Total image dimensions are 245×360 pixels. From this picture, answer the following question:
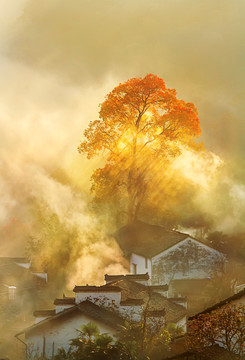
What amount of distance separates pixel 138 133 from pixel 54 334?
27.2m

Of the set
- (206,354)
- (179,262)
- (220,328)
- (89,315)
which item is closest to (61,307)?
(89,315)

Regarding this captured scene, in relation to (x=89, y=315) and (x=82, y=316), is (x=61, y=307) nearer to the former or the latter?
(x=82, y=316)

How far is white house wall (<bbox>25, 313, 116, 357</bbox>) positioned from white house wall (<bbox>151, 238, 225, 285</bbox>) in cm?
1813

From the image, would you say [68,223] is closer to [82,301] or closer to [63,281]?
[63,281]

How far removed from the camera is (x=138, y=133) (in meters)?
50.4

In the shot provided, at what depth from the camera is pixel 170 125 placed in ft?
169

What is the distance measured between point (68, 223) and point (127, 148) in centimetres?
914

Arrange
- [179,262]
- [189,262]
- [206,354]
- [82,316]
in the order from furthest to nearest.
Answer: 1. [189,262]
2. [179,262]
3. [82,316]
4. [206,354]

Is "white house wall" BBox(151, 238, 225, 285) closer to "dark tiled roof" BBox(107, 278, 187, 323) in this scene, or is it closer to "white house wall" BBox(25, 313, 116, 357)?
"dark tiled roof" BBox(107, 278, 187, 323)

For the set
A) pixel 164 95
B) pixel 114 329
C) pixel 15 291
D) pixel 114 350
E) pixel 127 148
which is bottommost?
pixel 114 350

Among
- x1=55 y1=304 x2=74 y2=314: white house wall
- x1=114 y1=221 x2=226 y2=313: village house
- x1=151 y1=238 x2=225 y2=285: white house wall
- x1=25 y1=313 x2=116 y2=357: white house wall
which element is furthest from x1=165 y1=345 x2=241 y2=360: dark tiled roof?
x1=151 y1=238 x2=225 y2=285: white house wall

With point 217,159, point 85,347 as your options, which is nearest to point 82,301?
point 85,347

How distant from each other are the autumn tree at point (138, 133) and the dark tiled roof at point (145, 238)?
1.46 meters

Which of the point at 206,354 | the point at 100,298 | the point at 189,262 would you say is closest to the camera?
the point at 206,354
